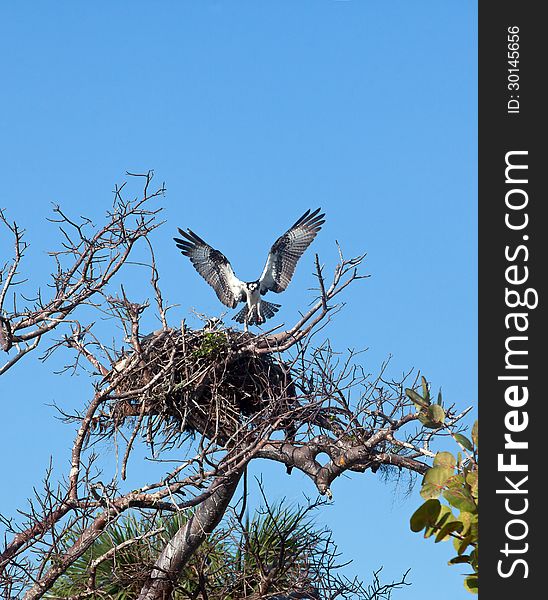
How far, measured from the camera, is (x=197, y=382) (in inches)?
364

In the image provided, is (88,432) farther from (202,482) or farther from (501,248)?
(501,248)

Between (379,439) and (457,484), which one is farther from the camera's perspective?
(379,439)

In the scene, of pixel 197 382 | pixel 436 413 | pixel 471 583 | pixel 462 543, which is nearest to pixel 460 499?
pixel 462 543

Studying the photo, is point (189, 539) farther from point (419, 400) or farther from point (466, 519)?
point (466, 519)

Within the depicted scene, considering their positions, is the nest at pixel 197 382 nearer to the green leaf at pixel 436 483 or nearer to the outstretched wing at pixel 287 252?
the outstretched wing at pixel 287 252

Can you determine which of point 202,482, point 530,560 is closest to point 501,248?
point 530,560

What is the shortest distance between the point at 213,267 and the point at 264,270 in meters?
0.63

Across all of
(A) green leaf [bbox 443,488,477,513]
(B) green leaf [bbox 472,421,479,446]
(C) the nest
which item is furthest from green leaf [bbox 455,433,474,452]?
(C) the nest

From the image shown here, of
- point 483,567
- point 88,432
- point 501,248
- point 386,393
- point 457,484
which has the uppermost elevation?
point 386,393

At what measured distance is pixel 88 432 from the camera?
874 centimetres

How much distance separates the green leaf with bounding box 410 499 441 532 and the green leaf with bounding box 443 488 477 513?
0.15 ft

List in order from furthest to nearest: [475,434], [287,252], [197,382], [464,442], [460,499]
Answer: [287,252], [197,382], [475,434], [464,442], [460,499]

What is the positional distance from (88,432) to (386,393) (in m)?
2.60

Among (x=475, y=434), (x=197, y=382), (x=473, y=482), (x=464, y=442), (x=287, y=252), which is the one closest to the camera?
(x=473, y=482)
